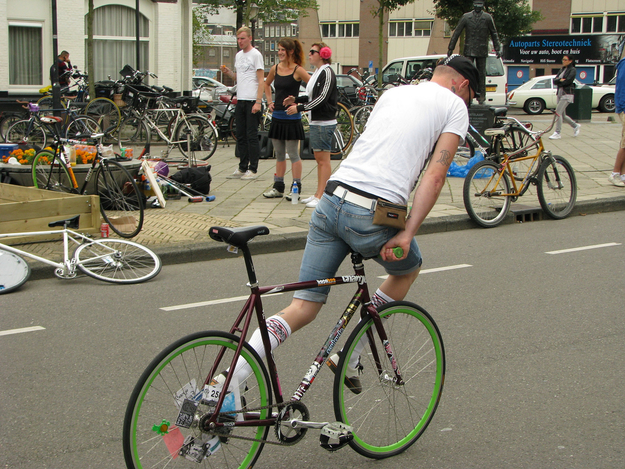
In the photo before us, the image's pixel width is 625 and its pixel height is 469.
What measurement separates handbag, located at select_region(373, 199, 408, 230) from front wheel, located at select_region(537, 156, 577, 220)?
6557 mm

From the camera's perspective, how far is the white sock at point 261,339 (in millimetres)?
2752

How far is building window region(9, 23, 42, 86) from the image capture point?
18312 millimetres

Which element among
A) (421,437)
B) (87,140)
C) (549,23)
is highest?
(549,23)

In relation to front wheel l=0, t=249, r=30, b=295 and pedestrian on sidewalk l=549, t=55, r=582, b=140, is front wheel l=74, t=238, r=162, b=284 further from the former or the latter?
pedestrian on sidewalk l=549, t=55, r=582, b=140

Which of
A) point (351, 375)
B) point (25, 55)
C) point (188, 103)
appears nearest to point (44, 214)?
point (351, 375)

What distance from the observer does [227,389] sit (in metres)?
2.70

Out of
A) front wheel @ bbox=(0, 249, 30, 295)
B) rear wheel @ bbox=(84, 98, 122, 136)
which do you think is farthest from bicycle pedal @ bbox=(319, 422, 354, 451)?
rear wheel @ bbox=(84, 98, 122, 136)

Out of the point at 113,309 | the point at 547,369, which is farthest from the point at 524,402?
the point at 113,309

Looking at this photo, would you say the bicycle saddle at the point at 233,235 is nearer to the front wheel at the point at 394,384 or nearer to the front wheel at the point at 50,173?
the front wheel at the point at 394,384

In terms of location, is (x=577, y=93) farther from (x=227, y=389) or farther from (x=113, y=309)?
(x=227, y=389)

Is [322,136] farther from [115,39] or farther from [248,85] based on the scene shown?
[115,39]

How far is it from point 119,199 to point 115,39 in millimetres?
13169

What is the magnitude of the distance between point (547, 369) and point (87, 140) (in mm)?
6773

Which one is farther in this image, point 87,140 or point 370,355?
point 87,140
